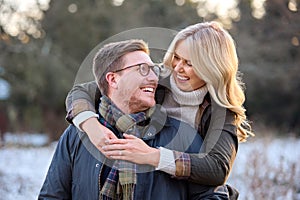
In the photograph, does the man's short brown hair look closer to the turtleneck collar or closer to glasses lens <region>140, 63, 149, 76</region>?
glasses lens <region>140, 63, 149, 76</region>

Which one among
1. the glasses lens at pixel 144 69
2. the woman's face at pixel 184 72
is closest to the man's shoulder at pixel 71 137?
the glasses lens at pixel 144 69

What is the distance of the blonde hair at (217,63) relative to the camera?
2.58 m

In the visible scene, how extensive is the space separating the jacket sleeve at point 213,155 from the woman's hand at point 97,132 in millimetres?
323

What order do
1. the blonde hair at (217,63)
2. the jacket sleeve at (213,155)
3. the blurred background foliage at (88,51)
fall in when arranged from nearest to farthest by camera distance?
the jacket sleeve at (213,155) → the blonde hair at (217,63) → the blurred background foliage at (88,51)

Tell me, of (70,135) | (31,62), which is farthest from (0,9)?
(70,135)

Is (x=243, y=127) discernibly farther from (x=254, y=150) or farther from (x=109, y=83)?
(x=254, y=150)

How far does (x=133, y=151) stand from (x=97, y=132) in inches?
8.5

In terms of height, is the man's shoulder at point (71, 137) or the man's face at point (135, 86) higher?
the man's face at point (135, 86)

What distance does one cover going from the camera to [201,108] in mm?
2643

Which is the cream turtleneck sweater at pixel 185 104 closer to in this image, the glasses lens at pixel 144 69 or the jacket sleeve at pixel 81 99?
the glasses lens at pixel 144 69

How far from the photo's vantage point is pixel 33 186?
6.64 m

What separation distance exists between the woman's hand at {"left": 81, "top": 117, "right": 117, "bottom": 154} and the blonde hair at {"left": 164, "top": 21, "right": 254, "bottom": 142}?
0.49 meters

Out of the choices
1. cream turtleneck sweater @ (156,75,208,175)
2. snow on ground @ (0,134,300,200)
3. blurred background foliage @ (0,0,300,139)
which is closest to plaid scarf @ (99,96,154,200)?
cream turtleneck sweater @ (156,75,208,175)

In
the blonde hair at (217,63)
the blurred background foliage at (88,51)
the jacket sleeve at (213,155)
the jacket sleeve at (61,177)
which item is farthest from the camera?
the blurred background foliage at (88,51)
